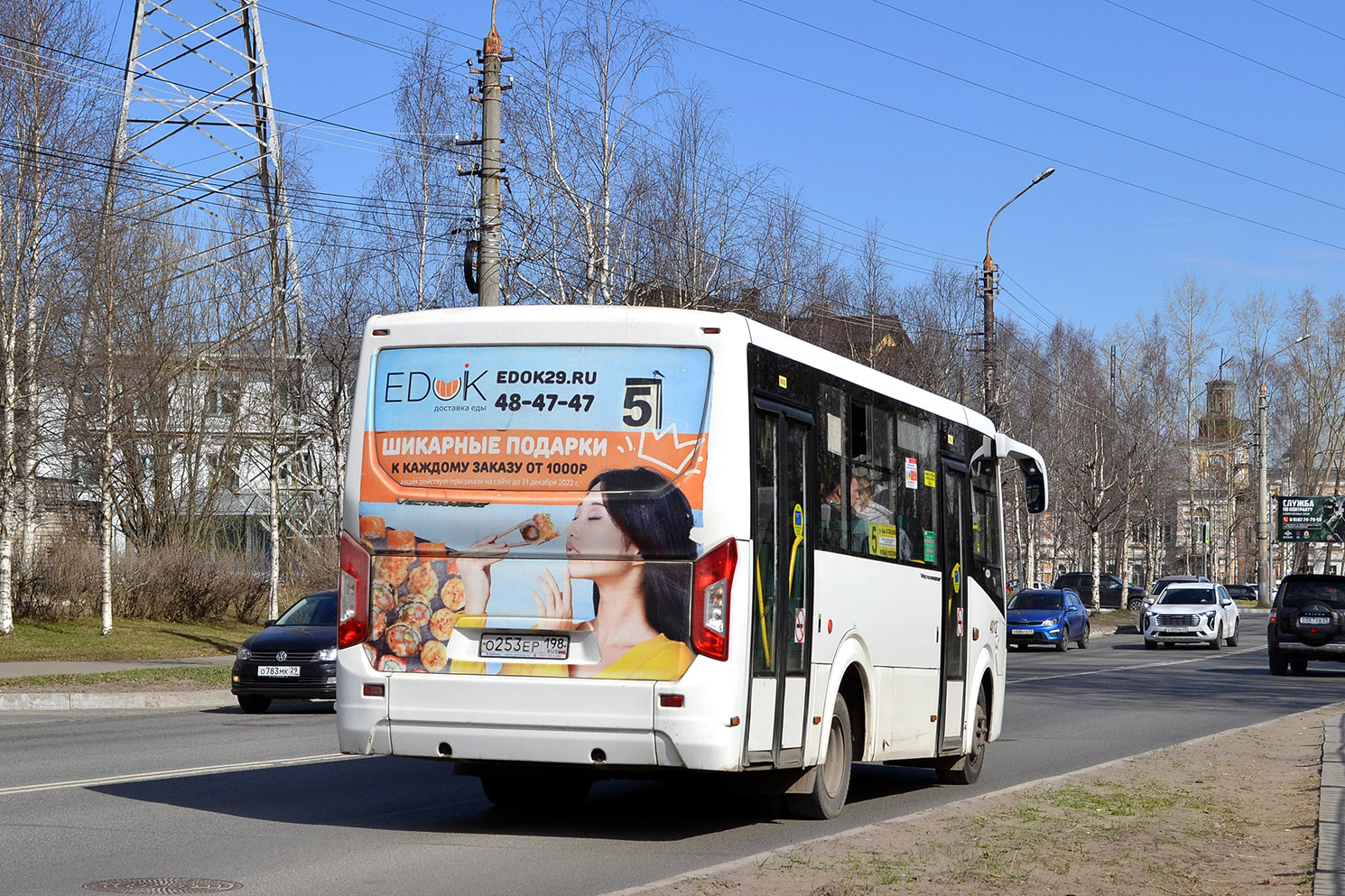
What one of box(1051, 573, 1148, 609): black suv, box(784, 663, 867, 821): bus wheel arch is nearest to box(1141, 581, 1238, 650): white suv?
box(1051, 573, 1148, 609): black suv

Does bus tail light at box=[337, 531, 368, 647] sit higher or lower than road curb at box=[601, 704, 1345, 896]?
higher

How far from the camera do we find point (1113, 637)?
52.8 meters

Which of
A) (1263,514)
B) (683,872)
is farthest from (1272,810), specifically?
(1263,514)

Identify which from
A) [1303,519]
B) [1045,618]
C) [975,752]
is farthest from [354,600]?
[1303,519]

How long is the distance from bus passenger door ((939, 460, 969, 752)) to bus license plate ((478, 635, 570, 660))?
14.0 ft

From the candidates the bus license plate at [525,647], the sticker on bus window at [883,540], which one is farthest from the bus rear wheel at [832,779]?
the bus license plate at [525,647]

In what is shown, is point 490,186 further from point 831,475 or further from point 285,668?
point 831,475

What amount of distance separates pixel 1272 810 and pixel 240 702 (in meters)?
13.1

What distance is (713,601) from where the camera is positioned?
868cm

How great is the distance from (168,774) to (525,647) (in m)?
4.56

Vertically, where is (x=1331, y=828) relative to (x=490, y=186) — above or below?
below

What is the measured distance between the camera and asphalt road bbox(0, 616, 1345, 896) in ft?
26.0

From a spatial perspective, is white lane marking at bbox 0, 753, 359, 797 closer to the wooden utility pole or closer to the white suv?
the wooden utility pole

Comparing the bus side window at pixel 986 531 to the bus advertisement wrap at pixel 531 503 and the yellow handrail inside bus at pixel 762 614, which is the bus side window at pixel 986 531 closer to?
the yellow handrail inside bus at pixel 762 614
